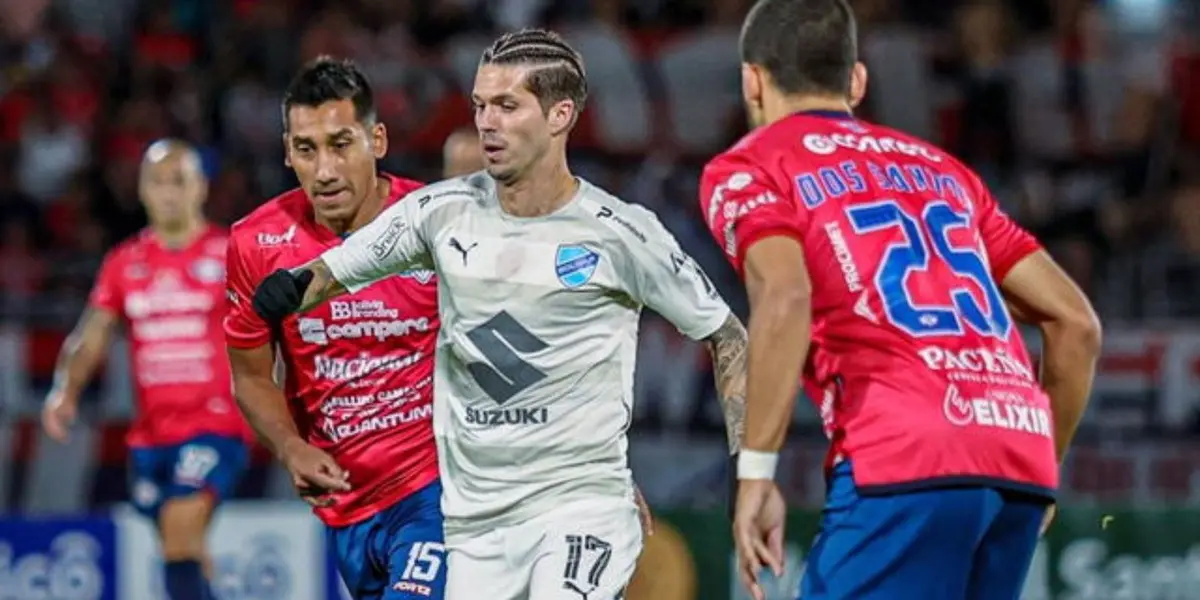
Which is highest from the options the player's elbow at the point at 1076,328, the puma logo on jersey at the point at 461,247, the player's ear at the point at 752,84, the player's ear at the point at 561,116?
the player's ear at the point at 752,84

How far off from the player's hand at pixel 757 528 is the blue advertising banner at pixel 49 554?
741 centimetres

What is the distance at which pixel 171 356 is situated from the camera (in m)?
10.9

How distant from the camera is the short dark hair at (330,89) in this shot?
638cm

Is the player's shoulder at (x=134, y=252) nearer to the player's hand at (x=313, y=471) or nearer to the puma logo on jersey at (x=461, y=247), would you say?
the player's hand at (x=313, y=471)

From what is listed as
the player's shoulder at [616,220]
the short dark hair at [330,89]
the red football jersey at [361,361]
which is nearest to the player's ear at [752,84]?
the player's shoulder at [616,220]

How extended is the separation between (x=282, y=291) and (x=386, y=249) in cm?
32

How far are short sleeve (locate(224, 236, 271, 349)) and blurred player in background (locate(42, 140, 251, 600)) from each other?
441 cm

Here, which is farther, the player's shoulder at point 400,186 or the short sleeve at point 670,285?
the player's shoulder at point 400,186

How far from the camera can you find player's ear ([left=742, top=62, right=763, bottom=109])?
16.3 ft

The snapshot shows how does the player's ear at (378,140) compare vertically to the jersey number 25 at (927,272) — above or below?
above

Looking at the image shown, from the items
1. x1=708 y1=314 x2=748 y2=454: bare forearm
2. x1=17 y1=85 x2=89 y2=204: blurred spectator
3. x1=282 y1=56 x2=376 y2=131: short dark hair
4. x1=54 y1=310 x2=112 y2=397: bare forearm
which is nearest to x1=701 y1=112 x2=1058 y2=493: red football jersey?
x1=708 y1=314 x2=748 y2=454: bare forearm

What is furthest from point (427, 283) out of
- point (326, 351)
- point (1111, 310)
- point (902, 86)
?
point (902, 86)

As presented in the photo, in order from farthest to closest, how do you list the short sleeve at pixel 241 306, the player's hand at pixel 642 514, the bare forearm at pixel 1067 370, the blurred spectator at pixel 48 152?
the blurred spectator at pixel 48 152, the short sleeve at pixel 241 306, the player's hand at pixel 642 514, the bare forearm at pixel 1067 370

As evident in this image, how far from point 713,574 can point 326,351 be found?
187 inches
